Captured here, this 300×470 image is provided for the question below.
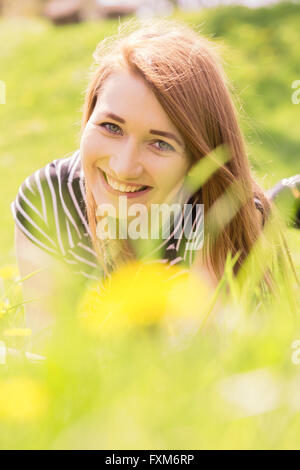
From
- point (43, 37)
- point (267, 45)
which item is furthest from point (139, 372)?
point (43, 37)

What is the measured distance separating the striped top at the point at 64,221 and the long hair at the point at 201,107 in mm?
169

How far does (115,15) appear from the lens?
13.9 m

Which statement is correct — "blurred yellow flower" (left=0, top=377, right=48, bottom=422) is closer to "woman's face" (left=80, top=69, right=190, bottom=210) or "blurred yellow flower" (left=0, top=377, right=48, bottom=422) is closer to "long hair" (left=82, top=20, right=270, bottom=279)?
"woman's face" (left=80, top=69, right=190, bottom=210)

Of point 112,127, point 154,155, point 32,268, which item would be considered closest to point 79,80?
point 32,268

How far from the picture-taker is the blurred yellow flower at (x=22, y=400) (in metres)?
0.59

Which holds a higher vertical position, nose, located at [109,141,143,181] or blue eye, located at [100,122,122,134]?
blue eye, located at [100,122,122,134]

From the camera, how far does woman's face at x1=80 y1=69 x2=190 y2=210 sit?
4.67ft

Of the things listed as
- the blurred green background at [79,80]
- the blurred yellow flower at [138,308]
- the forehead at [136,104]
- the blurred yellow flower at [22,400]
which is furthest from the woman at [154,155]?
the blurred green background at [79,80]

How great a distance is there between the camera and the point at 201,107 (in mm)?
1517

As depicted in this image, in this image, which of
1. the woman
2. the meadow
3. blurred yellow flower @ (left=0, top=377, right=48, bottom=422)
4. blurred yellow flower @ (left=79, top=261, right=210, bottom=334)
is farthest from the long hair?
blurred yellow flower @ (left=0, top=377, right=48, bottom=422)

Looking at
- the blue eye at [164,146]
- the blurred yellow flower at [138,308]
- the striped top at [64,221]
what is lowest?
the blurred yellow flower at [138,308]

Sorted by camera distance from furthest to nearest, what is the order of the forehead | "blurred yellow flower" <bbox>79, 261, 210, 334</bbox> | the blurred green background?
the blurred green background < the forehead < "blurred yellow flower" <bbox>79, 261, 210, 334</bbox>

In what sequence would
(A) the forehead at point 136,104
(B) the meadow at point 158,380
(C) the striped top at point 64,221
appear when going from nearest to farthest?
(B) the meadow at point 158,380, (A) the forehead at point 136,104, (C) the striped top at point 64,221

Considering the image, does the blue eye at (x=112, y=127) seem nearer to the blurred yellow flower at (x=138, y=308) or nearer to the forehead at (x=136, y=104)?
the forehead at (x=136, y=104)
